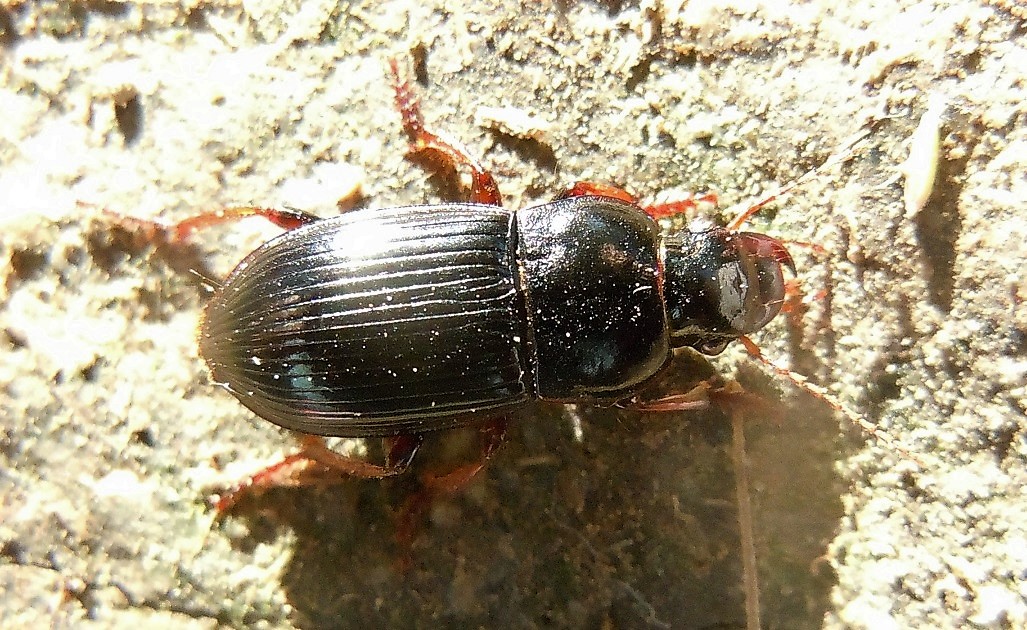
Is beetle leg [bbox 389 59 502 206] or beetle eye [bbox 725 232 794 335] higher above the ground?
beetle leg [bbox 389 59 502 206]

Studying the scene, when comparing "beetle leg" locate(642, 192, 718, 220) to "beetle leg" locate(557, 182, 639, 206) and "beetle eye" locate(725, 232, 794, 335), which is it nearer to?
"beetle leg" locate(557, 182, 639, 206)

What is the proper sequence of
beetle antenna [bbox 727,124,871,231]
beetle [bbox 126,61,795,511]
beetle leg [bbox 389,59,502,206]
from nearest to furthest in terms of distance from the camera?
beetle [bbox 126,61,795,511]
beetle antenna [bbox 727,124,871,231]
beetle leg [bbox 389,59,502,206]

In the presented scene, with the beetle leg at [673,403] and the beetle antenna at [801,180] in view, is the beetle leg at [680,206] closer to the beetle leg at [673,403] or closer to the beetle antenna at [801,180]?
the beetle antenna at [801,180]

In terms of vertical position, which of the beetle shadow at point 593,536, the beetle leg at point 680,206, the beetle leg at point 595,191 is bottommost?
the beetle shadow at point 593,536

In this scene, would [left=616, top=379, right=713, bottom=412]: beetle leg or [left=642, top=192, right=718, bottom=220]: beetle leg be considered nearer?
[left=616, top=379, right=713, bottom=412]: beetle leg

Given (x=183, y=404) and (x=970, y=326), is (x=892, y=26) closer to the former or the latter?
(x=970, y=326)

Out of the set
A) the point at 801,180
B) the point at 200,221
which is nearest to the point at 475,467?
the point at 200,221

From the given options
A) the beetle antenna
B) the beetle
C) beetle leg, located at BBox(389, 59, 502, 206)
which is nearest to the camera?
the beetle

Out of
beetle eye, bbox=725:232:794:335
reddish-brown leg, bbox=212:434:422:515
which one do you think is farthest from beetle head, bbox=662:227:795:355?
reddish-brown leg, bbox=212:434:422:515

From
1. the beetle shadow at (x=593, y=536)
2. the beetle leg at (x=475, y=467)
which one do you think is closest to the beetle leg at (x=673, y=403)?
the beetle shadow at (x=593, y=536)
